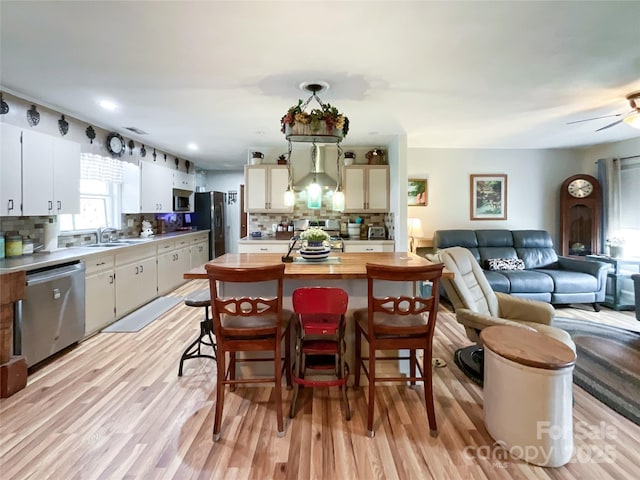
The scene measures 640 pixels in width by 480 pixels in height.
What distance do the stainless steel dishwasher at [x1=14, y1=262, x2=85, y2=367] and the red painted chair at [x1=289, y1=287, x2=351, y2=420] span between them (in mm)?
2223

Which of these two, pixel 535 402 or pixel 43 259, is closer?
pixel 535 402

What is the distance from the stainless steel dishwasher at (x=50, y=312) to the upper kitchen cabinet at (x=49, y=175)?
2.19ft

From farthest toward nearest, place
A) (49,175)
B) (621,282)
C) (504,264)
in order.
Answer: (504,264), (621,282), (49,175)

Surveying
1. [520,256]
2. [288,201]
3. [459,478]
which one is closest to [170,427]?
[459,478]

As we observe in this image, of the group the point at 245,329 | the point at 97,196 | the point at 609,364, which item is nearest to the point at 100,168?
the point at 97,196

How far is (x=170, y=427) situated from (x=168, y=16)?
2483 millimetres

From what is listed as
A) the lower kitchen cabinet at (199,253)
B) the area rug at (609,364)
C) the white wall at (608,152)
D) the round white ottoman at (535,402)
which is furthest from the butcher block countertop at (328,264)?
the white wall at (608,152)

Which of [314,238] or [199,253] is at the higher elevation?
[314,238]

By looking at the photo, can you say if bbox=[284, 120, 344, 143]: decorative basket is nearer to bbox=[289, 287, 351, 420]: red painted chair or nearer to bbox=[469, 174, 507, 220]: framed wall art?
bbox=[289, 287, 351, 420]: red painted chair

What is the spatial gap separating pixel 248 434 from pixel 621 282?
5264 mm

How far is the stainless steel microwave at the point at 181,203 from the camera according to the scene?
20.5 feet

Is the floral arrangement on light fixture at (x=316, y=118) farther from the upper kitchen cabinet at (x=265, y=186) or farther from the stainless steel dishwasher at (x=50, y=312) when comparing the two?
the upper kitchen cabinet at (x=265, y=186)

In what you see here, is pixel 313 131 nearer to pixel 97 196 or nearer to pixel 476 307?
pixel 476 307

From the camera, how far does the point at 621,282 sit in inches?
176
